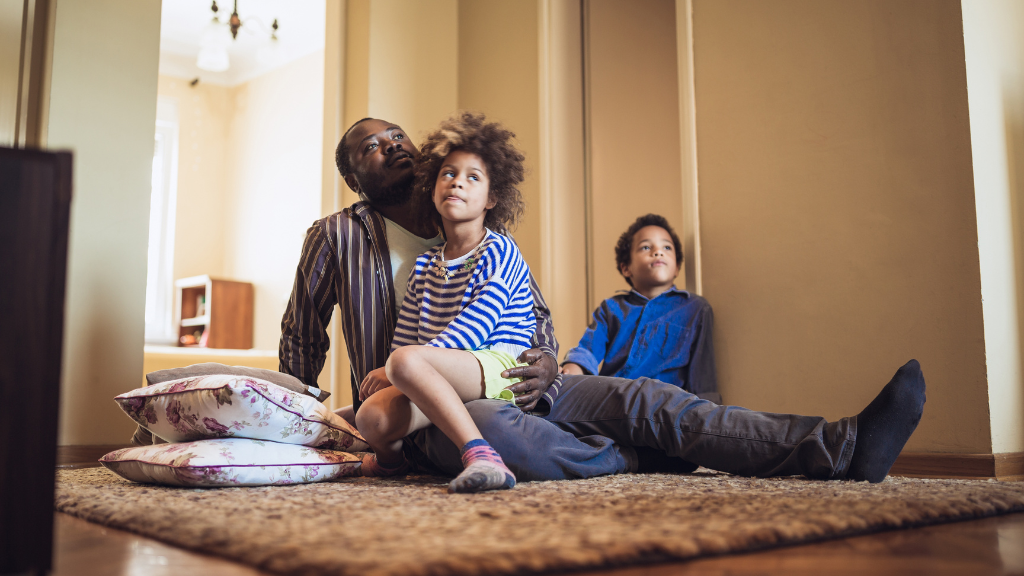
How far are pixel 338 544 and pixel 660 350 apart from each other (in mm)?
1727

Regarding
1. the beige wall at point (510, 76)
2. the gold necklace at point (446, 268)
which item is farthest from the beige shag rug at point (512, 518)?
the beige wall at point (510, 76)

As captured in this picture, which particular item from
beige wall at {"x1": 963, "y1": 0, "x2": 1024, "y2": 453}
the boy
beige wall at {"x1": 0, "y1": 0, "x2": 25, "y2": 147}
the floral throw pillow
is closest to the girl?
the floral throw pillow

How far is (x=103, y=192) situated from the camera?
2.50m

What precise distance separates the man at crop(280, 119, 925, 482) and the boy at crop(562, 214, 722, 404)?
22.3 inches

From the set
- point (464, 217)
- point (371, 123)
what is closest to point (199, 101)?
point (371, 123)

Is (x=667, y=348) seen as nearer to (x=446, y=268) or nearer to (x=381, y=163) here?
(x=446, y=268)

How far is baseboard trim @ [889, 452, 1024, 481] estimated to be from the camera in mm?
1903

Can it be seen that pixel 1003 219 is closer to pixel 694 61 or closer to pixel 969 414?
pixel 969 414

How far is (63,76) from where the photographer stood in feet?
8.13

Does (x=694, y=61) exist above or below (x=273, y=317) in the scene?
above

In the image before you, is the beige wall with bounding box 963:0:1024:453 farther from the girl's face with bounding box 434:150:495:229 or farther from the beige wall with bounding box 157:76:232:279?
the beige wall with bounding box 157:76:232:279

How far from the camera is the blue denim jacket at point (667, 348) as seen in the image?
2438 millimetres

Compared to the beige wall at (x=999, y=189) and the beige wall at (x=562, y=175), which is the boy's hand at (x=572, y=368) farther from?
the beige wall at (x=999, y=189)

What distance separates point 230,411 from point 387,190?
83 cm
